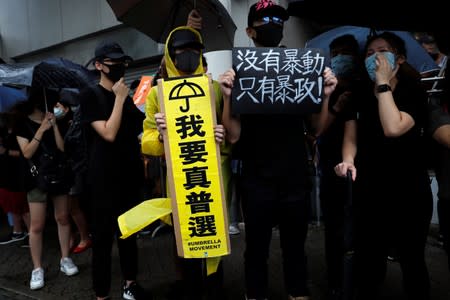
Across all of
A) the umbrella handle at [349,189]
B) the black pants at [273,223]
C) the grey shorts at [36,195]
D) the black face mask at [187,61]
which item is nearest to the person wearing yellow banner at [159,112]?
the black face mask at [187,61]

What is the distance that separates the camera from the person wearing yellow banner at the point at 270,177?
2451mm

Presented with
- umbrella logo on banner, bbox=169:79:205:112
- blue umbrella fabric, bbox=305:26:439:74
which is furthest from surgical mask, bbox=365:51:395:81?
umbrella logo on banner, bbox=169:79:205:112

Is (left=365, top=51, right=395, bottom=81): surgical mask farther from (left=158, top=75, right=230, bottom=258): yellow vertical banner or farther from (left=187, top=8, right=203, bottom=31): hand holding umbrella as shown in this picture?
(left=187, top=8, right=203, bottom=31): hand holding umbrella

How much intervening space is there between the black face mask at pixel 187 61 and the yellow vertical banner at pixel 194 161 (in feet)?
0.64

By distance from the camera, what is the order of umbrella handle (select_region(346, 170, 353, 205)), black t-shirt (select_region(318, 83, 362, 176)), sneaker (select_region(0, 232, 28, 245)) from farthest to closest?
sneaker (select_region(0, 232, 28, 245)), black t-shirt (select_region(318, 83, 362, 176)), umbrella handle (select_region(346, 170, 353, 205))

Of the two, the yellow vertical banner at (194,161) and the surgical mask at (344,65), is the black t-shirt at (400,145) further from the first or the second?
the yellow vertical banner at (194,161)

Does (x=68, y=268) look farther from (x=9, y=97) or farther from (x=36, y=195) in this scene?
(x=9, y=97)

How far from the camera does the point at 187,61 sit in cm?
265

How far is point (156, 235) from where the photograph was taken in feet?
19.9

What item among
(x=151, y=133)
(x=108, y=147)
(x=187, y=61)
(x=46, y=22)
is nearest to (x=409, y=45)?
(x=187, y=61)

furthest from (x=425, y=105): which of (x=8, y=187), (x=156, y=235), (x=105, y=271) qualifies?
(x=8, y=187)

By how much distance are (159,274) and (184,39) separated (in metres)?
2.82

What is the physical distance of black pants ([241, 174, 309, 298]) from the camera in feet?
8.07

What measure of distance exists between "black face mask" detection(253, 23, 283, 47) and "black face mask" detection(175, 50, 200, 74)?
1.46 ft
